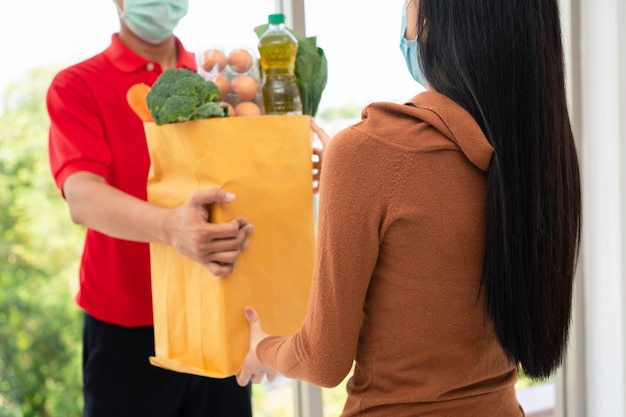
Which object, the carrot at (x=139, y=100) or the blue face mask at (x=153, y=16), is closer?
the carrot at (x=139, y=100)

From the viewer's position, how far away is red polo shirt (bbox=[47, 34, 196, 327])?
143 cm

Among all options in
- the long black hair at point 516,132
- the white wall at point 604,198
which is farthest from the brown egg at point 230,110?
the white wall at point 604,198

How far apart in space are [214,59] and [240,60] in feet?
0.17

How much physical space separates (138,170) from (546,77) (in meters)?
0.90

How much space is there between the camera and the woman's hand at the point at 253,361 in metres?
1.22

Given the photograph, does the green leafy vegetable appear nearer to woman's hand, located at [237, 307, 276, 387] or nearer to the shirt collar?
the shirt collar

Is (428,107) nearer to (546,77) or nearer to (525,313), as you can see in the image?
(546,77)

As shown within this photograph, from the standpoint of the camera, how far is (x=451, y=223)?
926 mm

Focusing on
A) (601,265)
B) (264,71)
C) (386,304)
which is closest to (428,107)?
(386,304)

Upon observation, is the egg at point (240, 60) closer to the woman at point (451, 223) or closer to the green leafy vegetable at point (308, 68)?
the green leafy vegetable at point (308, 68)

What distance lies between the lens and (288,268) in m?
1.32

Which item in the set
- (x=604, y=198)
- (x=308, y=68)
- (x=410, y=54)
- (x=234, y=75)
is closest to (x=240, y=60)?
(x=234, y=75)

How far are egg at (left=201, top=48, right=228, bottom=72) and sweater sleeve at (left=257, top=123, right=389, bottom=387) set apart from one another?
47cm

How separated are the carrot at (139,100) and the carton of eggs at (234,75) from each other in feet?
0.41
